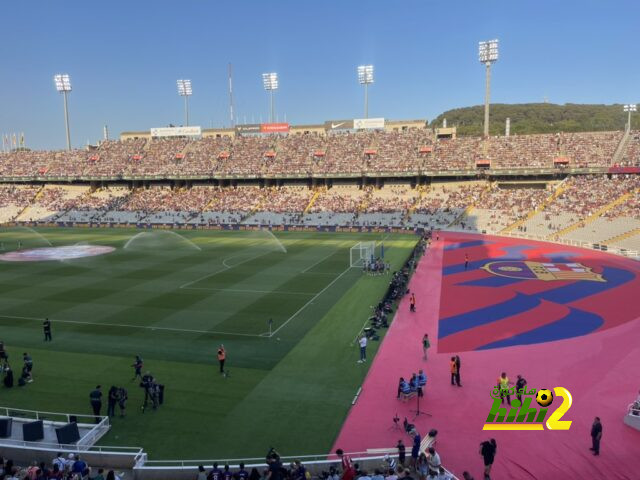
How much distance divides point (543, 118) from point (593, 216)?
102342mm

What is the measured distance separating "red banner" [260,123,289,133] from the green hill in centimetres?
5970

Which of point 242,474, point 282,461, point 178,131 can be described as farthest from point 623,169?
point 178,131

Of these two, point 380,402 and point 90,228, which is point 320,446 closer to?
point 380,402

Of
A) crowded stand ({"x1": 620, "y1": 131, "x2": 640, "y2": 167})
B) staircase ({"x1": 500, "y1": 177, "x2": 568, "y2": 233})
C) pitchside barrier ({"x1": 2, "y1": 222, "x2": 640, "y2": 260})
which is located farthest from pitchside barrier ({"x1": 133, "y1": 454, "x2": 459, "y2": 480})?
crowded stand ({"x1": 620, "y1": 131, "x2": 640, "y2": 167})

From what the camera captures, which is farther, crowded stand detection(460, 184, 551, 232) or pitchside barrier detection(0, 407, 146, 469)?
crowded stand detection(460, 184, 551, 232)

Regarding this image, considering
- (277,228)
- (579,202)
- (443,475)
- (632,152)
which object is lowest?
(277,228)

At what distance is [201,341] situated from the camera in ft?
76.2

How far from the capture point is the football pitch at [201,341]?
1557cm

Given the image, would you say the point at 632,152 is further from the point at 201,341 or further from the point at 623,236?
the point at 201,341

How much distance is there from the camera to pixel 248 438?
48.6 ft

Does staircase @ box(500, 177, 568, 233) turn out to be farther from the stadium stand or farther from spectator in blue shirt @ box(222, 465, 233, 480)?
spectator in blue shirt @ box(222, 465, 233, 480)

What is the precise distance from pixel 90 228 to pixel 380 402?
224ft

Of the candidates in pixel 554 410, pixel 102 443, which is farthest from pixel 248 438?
pixel 554 410

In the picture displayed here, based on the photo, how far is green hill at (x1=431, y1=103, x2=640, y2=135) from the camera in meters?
130
